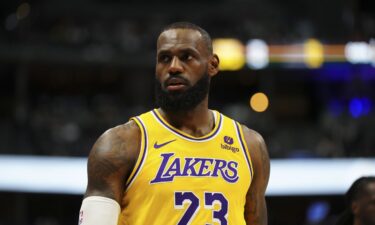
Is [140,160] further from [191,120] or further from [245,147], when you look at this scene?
[245,147]

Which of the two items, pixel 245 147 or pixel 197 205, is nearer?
pixel 197 205

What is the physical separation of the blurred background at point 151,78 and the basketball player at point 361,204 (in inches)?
497

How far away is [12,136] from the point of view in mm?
20578

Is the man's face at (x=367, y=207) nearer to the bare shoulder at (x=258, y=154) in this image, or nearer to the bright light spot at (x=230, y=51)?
the bare shoulder at (x=258, y=154)

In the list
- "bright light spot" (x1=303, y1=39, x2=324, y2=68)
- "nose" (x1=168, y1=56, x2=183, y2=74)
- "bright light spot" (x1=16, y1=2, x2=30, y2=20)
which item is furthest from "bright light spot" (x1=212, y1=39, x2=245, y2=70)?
"nose" (x1=168, y1=56, x2=183, y2=74)

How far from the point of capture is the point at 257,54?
923 inches

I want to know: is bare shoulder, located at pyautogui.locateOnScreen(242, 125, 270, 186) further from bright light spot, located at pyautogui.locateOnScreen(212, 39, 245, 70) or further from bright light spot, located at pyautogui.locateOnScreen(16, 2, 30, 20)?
bright light spot, located at pyautogui.locateOnScreen(16, 2, 30, 20)

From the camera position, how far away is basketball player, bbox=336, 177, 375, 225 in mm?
4777

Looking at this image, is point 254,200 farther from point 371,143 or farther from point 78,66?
point 78,66

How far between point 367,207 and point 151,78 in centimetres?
2163

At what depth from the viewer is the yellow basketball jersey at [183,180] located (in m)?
3.59

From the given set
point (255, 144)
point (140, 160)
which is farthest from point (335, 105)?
point (140, 160)

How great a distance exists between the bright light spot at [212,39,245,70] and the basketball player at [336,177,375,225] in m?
17.4

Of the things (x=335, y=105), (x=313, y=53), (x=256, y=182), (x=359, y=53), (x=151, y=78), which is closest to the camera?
(x=256, y=182)
